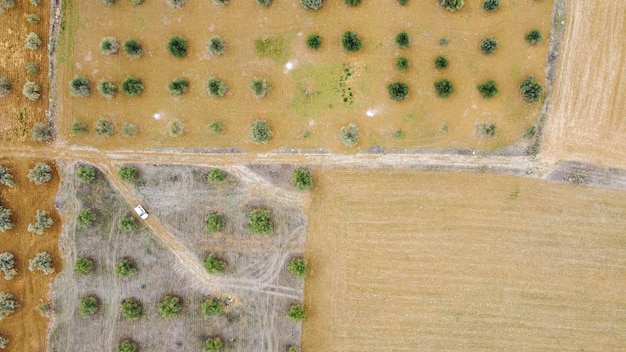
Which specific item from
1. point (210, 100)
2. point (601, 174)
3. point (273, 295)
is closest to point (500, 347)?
point (601, 174)

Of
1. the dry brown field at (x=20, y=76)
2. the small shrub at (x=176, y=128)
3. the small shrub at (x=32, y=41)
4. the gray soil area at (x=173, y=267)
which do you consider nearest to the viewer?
the small shrub at (x=32, y=41)

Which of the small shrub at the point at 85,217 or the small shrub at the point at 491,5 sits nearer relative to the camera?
the small shrub at the point at 491,5

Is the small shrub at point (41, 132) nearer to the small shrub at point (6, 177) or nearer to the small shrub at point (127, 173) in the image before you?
the small shrub at point (6, 177)

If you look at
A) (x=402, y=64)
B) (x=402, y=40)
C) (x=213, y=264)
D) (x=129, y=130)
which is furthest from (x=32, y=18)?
(x=402, y=64)

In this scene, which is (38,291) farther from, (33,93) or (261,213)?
(261,213)

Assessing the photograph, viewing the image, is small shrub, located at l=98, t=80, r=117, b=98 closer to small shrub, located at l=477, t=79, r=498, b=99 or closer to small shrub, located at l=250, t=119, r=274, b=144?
small shrub, located at l=250, t=119, r=274, b=144

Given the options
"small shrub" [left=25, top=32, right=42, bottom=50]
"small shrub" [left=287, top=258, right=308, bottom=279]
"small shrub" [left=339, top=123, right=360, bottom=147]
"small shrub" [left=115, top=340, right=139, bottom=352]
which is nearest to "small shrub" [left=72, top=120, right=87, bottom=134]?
"small shrub" [left=25, top=32, right=42, bottom=50]

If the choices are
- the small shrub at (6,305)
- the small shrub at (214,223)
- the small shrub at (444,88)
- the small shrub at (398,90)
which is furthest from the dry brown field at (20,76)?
the small shrub at (444,88)

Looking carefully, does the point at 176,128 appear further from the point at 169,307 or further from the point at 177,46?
the point at 169,307
